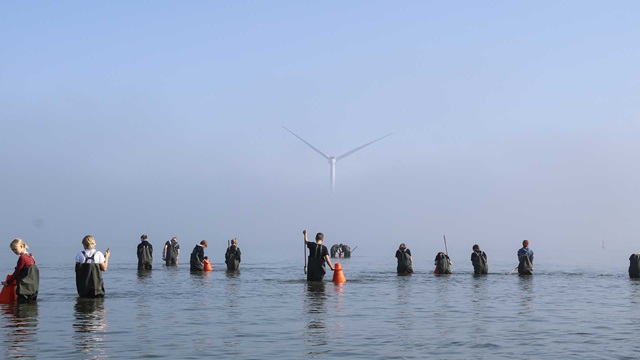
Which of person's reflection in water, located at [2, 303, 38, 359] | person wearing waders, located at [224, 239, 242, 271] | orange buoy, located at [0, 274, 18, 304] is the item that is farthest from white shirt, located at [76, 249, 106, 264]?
person wearing waders, located at [224, 239, 242, 271]

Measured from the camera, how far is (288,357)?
12.1 metres

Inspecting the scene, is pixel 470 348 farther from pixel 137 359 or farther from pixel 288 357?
pixel 137 359

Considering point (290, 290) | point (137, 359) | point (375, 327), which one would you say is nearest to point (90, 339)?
point (137, 359)

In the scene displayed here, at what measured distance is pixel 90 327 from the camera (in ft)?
49.2

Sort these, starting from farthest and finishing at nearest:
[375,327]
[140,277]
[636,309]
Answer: [140,277], [636,309], [375,327]

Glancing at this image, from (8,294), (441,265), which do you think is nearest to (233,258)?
(441,265)

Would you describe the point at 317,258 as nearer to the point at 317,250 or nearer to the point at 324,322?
the point at 317,250

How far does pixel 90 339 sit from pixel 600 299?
14.7 m

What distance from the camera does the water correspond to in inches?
500

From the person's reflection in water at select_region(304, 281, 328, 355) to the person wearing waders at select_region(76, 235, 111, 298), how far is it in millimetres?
4625

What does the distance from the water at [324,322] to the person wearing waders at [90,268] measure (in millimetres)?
389

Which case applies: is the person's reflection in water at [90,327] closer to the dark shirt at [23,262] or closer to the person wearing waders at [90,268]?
the person wearing waders at [90,268]

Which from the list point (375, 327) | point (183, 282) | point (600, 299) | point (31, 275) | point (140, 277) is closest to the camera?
point (375, 327)

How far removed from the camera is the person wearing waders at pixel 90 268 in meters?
18.2
